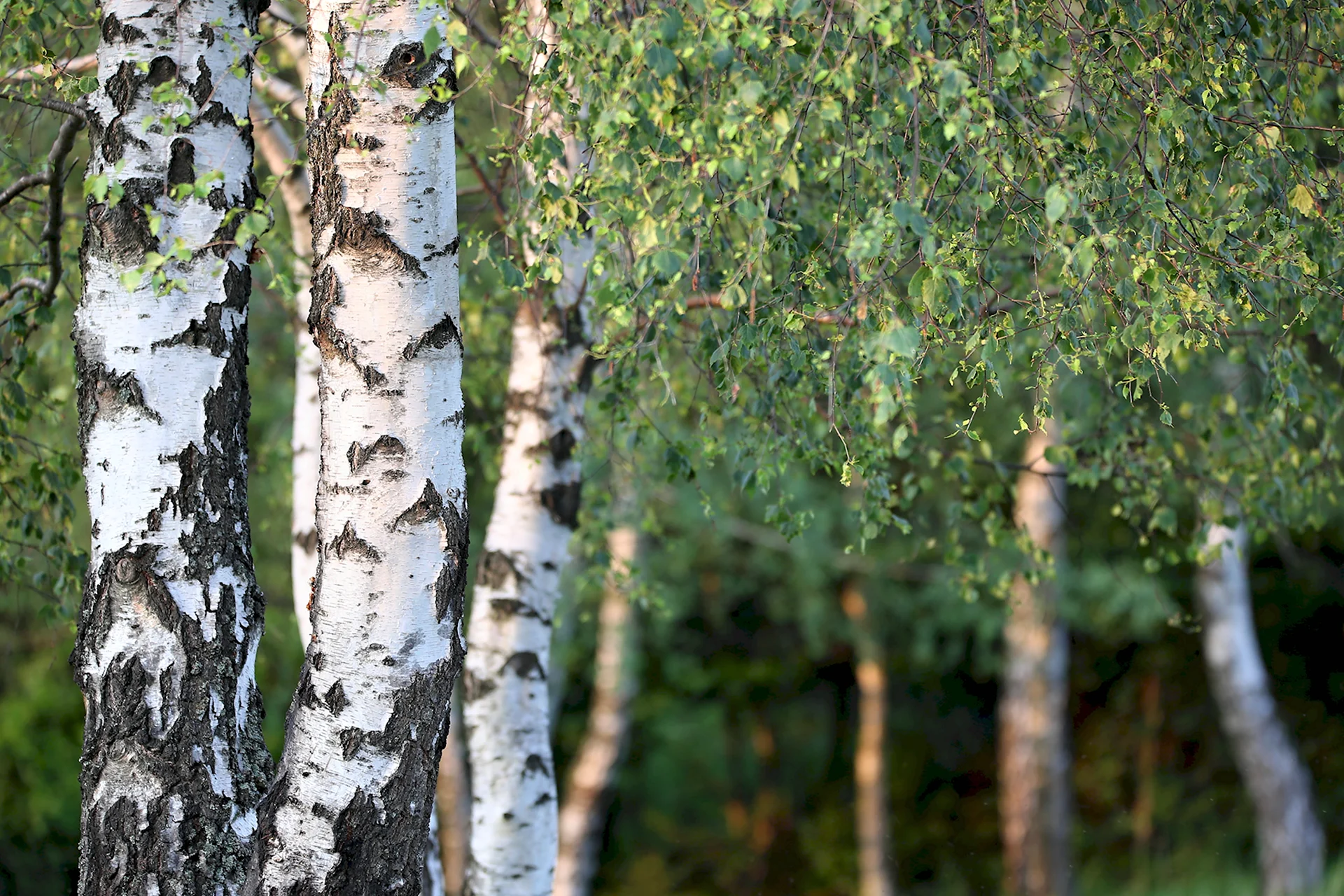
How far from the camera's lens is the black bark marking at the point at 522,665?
3523 millimetres

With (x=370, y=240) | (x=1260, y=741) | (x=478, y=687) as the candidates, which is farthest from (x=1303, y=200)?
(x=1260, y=741)

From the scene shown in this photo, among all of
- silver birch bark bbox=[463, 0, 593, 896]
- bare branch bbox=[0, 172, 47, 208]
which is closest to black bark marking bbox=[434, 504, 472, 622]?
silver birch bark bbox=[463, 0, 593, 896]

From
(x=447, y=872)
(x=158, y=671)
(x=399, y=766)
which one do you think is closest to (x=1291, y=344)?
(x=399, y=766)

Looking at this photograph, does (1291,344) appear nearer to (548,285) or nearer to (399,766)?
(548,285)

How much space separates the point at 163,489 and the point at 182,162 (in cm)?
71

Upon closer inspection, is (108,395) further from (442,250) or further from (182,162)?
(442,250)

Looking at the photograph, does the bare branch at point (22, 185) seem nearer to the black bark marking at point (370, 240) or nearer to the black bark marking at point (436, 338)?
the black bark marking at point (370, 240)

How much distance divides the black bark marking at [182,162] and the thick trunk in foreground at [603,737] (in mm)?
5278

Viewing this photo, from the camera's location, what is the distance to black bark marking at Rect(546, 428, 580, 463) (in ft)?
11.6

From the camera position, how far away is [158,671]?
7.33 ft

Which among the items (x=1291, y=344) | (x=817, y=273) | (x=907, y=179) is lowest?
(x=817, y=273)

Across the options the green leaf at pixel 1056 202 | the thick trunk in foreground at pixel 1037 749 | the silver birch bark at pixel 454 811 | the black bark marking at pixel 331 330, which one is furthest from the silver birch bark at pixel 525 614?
the thick trunk in foreground at pixel 1037 749

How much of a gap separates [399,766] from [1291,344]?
3.06 metres

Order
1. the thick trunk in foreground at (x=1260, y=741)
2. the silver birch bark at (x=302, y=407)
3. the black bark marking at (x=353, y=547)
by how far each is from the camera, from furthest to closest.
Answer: the thick trunk in foreground at (x=1260, y=741) < the silver birch bark at (x=302, y=407) < the black bark marking at (x=353, y=547)
